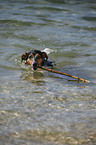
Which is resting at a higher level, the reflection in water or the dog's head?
the dog's head

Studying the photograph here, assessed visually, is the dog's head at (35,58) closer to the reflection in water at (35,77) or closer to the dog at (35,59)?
the dog at (35,59)

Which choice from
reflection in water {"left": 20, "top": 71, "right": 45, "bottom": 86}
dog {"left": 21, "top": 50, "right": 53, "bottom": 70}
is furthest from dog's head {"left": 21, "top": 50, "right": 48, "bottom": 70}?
reflection in water {"left": 20, "top": 71, "right": 45, "bottom": 86}

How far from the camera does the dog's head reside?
14.7ft

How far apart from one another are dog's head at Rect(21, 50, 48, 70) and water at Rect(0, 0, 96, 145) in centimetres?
16

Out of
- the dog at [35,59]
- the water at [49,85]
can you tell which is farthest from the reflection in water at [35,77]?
the dog at [35,59]

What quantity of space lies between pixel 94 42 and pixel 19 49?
1965 mm

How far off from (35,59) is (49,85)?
0.66 m

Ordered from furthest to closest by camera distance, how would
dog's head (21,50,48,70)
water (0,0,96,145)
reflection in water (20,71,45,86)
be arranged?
dog's head (21,50,48,70) → reflection in water (20,71,45,86) → water (0,0,96,145)

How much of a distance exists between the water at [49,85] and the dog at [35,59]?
0.50ft

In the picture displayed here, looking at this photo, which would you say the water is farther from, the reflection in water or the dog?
the dog

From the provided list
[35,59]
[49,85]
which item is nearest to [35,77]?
[35,59]

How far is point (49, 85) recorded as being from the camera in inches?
160

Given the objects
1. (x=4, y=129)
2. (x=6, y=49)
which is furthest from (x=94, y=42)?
(x=4, y=129)

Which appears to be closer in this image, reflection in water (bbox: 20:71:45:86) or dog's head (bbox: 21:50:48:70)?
reflection in water (bbox: 20:71:45:86)
